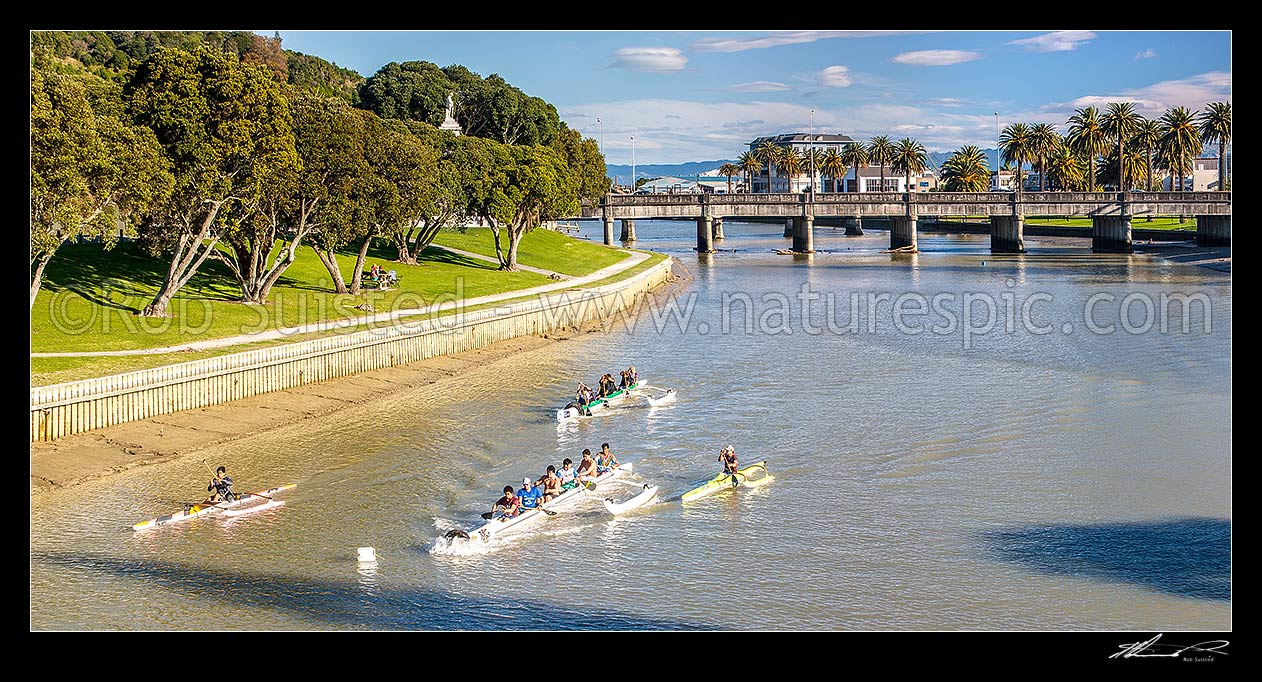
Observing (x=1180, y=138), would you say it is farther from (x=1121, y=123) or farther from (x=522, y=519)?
(x=522, y=519)

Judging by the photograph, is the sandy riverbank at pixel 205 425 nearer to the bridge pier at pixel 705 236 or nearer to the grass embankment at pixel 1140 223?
the bridge pier at pixel 705 236

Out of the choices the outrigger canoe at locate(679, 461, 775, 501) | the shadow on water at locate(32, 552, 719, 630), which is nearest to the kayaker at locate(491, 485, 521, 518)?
the shadow on water at locate(32, 552, 719, 630)

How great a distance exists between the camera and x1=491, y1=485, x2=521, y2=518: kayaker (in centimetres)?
3450

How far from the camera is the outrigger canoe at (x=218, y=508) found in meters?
34.8

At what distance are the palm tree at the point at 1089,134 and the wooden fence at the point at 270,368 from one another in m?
110

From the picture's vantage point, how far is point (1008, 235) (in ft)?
479

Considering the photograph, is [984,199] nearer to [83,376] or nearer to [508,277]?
[508,277]

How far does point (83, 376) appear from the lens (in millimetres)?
44188

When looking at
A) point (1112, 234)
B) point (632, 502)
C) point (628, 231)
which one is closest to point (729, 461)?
point (632, 502)

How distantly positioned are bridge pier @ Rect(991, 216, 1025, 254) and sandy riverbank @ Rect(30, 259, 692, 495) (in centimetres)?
9543

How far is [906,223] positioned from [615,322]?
247ft
